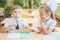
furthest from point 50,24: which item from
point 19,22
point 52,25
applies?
point 19,22

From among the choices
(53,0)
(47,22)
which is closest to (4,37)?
(47,22)

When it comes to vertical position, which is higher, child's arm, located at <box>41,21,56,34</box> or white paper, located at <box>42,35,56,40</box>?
child's arm, located at <box>41,21,56,34</box>

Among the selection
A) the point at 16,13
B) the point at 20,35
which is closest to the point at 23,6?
the point at 16,13

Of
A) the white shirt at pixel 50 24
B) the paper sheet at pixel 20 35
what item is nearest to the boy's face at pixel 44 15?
the white shirt at pixel 50 24

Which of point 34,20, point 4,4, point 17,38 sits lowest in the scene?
point 17,38

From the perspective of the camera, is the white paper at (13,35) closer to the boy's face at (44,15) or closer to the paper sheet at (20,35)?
the paper sheet at (20,35)

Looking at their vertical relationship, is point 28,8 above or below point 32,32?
above

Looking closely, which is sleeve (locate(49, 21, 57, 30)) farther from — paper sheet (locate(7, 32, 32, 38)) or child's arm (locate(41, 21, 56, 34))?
paper sheet (locate(7, 32, 32, 38))

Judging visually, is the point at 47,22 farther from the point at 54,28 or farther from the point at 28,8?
the point at 28,8

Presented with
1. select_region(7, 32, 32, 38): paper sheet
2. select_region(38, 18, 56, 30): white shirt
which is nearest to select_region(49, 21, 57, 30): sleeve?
select_region(38, 18, 56, 30): white shirt

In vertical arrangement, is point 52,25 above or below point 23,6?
below

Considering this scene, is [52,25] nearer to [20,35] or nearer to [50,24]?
[50,24]

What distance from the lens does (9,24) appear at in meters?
0.87

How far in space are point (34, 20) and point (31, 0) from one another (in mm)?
140
